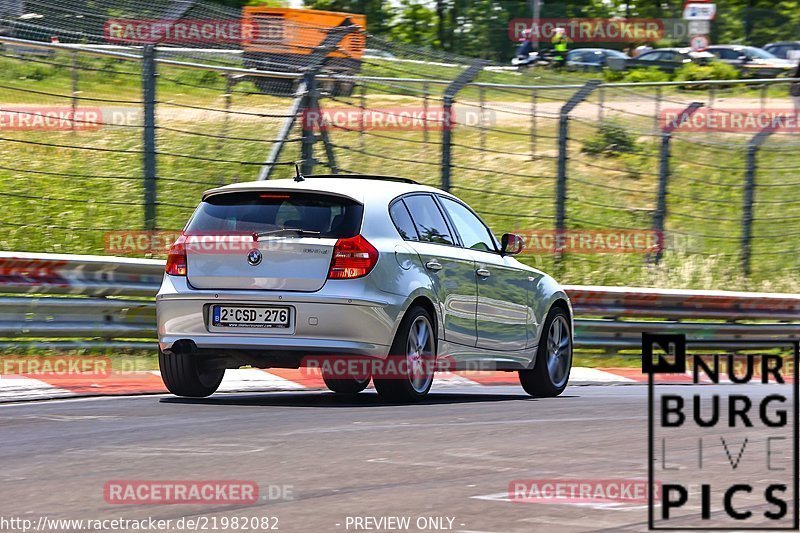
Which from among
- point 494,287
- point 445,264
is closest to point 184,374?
point 445,264

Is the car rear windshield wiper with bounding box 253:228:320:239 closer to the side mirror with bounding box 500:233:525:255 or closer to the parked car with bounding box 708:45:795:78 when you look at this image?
the side mirror with bounding box 500:233:525:255

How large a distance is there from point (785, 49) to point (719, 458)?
46.4 m

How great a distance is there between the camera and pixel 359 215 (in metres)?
9.70

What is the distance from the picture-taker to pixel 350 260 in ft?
31.2

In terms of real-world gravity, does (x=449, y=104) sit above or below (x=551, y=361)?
above

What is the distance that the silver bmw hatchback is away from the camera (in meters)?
9.48

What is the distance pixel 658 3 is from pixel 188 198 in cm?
5570

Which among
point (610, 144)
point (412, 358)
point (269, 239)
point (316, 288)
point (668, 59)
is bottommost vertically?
point (412, 358)

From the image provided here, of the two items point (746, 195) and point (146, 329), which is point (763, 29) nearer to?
point (746, 195)

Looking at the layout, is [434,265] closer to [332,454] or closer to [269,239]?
[269,239]

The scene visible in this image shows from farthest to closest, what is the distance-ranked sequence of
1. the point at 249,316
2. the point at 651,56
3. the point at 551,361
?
the point at 651,56 → the point at 551,361 → the point at 249,316

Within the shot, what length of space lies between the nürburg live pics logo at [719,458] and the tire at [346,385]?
223cm

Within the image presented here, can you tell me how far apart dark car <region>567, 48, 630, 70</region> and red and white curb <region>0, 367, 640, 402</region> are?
123 ft

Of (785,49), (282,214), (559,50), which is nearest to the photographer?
(282,214)
